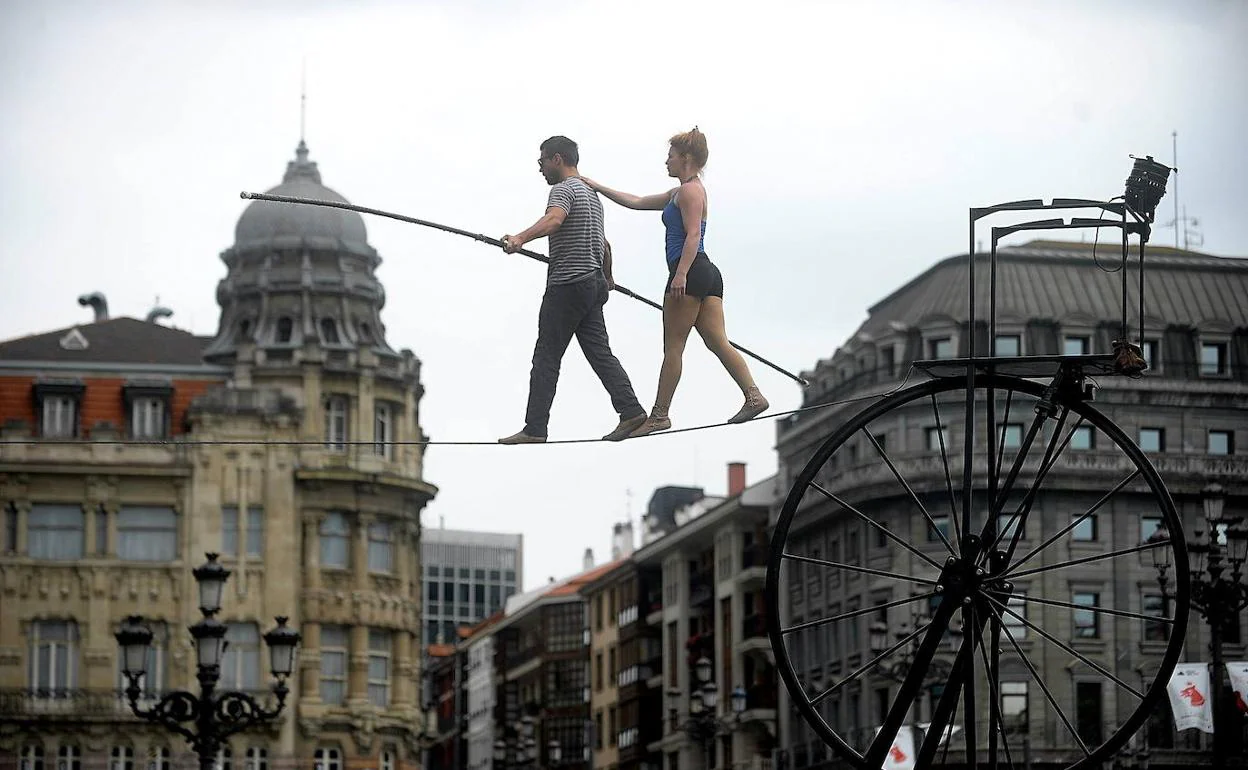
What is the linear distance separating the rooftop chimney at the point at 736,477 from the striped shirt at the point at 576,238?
4383 inches

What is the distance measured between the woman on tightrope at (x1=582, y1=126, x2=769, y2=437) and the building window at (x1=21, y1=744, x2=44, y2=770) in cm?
7000

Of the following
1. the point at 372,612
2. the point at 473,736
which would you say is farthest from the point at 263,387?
the point at 473,736

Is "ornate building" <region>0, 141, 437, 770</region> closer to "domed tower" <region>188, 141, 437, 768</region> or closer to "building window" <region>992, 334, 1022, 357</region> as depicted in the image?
"domed tower" <region>188, 141, 437, 768</region>

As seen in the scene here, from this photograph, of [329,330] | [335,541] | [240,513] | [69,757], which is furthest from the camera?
[329,330]

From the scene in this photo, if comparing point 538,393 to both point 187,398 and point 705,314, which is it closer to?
point 705,314

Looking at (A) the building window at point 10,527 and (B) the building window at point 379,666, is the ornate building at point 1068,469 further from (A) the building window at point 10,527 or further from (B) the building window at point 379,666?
(A) the building window at point 10,527

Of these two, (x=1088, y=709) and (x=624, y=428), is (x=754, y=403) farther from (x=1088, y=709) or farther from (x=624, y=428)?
(x=1088, y=709)

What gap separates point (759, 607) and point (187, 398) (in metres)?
32.3

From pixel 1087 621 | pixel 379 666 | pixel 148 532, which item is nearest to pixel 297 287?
pixel 148 532

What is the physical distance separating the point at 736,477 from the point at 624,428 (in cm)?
11222

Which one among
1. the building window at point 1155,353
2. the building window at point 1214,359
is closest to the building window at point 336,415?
the building window at point 1155,353

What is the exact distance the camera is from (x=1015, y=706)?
293 feet

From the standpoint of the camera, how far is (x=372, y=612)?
279 feet

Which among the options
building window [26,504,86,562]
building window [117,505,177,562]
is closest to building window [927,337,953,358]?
building window [117,505,177,562]
